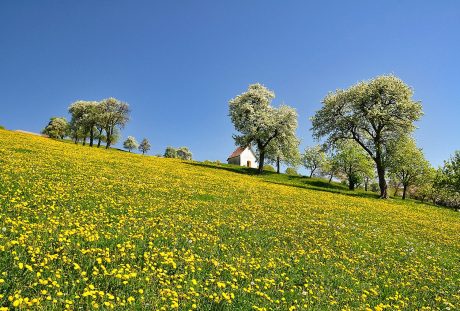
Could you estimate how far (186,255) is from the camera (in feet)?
32.8

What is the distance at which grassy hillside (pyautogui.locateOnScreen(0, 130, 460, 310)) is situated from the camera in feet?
24.1

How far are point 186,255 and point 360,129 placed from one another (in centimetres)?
4534

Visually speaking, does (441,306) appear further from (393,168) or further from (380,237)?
(393,168)

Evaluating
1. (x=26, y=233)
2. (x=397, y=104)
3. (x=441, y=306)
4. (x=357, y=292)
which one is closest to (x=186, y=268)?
(x=26, y=233)

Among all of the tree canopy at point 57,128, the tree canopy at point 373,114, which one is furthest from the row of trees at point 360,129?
the tree canopy at point 57,128

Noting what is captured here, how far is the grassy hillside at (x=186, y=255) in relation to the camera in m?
7.36

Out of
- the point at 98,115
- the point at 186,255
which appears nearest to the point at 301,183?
the point at 186,255

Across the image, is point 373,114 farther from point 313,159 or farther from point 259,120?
point 313,159

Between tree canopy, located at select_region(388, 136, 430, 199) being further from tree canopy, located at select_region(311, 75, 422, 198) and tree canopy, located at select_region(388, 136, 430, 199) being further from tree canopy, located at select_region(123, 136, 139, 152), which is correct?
tree canopy, located at select_region(123, 136, 139, 152)

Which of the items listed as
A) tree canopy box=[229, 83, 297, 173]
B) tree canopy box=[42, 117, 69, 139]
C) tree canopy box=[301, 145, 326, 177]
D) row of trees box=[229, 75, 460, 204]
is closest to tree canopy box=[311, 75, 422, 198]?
row of trees box=[229, 75, 460, 204]

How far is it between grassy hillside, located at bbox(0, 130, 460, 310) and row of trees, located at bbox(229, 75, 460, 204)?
96.7ft

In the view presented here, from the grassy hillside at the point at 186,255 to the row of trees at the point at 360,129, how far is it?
29.5 m

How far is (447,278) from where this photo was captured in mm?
12945

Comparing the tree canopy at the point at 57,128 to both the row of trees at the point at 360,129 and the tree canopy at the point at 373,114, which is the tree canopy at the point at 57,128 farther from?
the tree canopy at the point at 373,114
